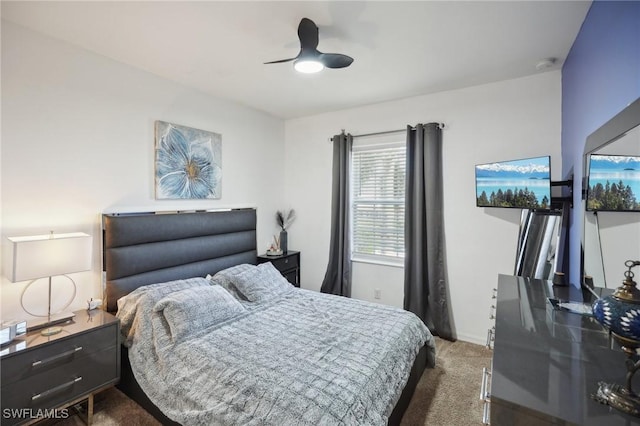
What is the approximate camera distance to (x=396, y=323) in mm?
2326

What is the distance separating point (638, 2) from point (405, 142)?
234cm

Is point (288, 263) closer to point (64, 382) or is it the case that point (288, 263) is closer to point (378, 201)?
point (378, 201)

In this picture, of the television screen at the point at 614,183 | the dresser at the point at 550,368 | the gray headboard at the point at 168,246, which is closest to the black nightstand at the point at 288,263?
the gray headboard at the point at 168,246

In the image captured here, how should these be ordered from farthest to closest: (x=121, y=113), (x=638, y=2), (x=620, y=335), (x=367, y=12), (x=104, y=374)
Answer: (x=121, y=113) → (x=104, y=374) → (x=367, y=12) → (x=638, y=2) → (x=620, y=335)

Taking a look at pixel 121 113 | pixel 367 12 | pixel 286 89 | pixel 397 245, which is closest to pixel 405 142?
pixel 397 245

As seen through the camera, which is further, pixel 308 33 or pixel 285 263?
pixel 285 263

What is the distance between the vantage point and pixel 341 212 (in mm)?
3881

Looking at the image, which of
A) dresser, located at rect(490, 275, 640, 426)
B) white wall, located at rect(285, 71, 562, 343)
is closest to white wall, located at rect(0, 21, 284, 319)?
white wall, located at rect(285, 71, 562, 343)

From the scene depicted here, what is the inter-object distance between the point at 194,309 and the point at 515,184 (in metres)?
2.82

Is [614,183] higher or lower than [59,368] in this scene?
higher

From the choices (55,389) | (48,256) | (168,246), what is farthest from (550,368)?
(168,246)

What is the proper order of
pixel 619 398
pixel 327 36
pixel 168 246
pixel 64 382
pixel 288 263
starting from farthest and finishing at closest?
pixel 288 263 → pixel 168 246 → pixel 327 36 → pixel 64 382 → pixel 619 398

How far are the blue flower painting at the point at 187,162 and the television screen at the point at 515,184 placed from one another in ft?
9.02

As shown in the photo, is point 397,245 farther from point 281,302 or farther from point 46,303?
point 46,303
